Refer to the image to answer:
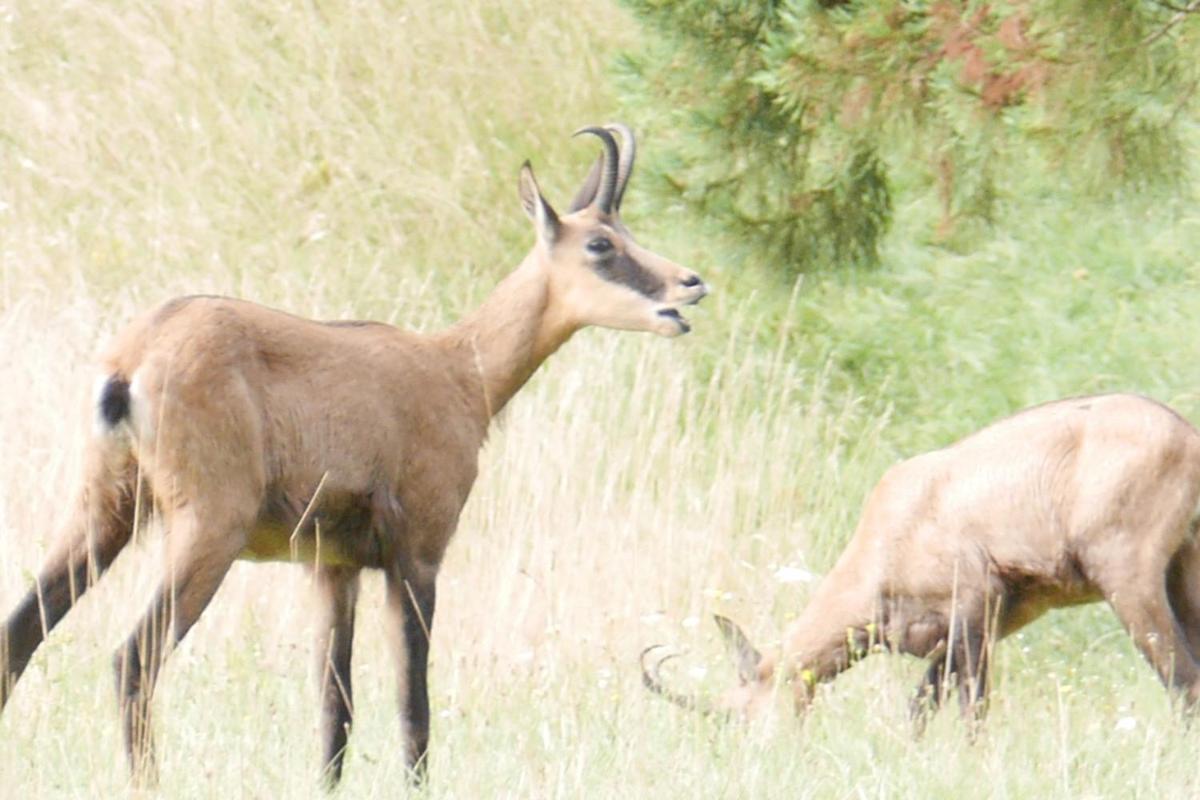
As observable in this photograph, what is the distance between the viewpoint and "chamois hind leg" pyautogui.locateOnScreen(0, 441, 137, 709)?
18.9 feet

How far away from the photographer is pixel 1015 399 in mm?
10594

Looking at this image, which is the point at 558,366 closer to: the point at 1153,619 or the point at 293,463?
the point at 1153,619

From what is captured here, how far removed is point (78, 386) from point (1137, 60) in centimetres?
514

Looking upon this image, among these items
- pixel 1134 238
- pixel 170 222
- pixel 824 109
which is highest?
pixel 824 109

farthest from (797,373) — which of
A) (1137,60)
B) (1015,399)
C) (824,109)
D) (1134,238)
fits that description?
(1137,60)

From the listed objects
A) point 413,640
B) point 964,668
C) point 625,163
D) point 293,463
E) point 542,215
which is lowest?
point 964,668

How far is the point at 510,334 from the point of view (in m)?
7.01

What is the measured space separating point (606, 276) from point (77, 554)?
2.12 meters

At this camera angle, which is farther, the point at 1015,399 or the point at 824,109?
the point at 1015,399

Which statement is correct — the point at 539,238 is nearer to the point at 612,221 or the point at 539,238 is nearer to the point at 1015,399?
the point at 612,221

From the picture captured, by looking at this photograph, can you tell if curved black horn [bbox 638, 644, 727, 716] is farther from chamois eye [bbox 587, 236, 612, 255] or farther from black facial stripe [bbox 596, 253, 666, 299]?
chamois eye [bbox 587, 236, 612, 255]

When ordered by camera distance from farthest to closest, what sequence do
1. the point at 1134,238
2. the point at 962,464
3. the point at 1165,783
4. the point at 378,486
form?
the point at 1134,238 < the point at 962,464 < the point at 378,486 < the point at 1165,783

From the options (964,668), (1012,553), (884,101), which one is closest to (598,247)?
(884,101)

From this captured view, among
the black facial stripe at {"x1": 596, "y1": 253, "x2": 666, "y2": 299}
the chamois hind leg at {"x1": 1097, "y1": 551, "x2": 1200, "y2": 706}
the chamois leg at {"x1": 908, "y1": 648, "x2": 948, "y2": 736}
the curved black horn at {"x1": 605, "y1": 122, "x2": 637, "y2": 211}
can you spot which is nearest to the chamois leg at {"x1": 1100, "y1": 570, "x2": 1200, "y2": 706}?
the chamois hind leg at {"x1": 1097, "y1": 551, "x2": 1200, "y2": 706}
